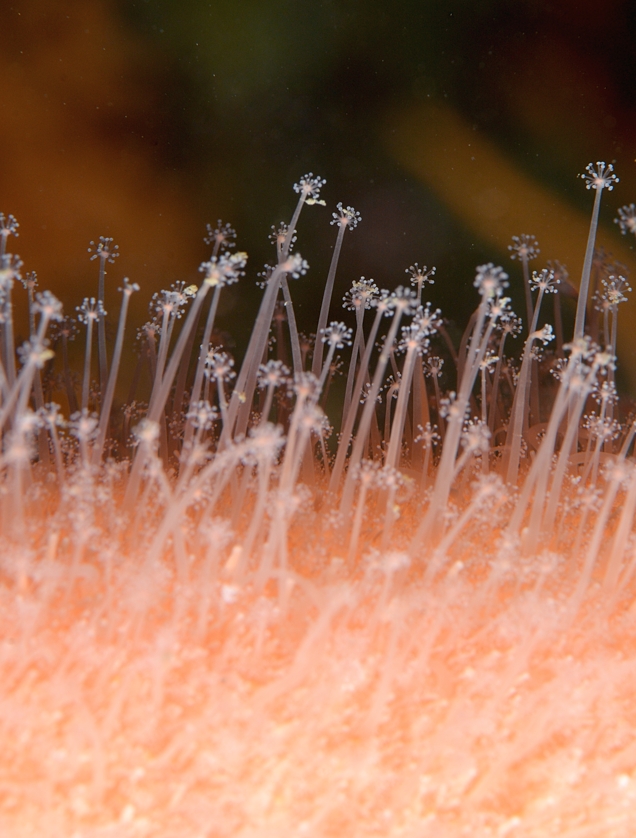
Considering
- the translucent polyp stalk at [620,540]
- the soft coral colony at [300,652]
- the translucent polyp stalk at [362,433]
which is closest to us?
the soft coral colony at [300,652]

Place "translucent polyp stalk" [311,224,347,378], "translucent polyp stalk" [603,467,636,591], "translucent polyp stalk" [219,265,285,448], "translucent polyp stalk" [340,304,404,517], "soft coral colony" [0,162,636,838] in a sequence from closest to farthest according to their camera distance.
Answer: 1. "soft coral colony" [0,162,636,838]
2. "translucent polyp stalk" [603,467,636,591]
3. "translucent polyp stalk" [340,304,404,517]
4. "translucent polyp stalk" [219,265,285,448]
5. "translucent polyp stalk" [311,224,347,378]

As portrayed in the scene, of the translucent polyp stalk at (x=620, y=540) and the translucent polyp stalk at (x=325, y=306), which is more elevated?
the translucent polyp stalk at (x=325, y=306)

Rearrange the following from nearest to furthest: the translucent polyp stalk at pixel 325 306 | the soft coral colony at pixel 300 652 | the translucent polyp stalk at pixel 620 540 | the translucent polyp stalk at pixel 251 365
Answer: the soft coral colony at pixel 300 652 → the translucent polyp stalk at pixel 620 540 → the translucent polyp stalk at pixel 251 365 → the translucent polyp stalk at pixel 325 306

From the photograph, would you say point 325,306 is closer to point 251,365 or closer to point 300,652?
point 251,365

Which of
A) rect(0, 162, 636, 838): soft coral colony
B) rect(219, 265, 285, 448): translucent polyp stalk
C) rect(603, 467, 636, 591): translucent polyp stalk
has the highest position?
rect(219, 265, 285, 448): translucent polyp stalk

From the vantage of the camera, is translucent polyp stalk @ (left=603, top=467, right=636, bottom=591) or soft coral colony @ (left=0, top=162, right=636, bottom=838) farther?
translucent polyp stalk @ (left=603, top=467, right=636, bottom=591)

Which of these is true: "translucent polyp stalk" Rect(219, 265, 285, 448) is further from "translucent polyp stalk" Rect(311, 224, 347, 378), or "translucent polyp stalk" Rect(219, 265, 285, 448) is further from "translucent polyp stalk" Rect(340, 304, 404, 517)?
"translucent polyp stalk" Rect(340, 304, 404, 517)

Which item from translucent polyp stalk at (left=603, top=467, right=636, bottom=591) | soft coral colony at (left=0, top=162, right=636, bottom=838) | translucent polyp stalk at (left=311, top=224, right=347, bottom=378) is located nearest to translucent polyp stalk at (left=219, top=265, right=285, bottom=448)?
soft coral colony at (left=0, top=162, right=636, bottom=838)

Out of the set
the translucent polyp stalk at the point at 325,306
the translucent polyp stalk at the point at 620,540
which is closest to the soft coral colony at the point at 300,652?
the translucent polyp stalk at the point at 620,540

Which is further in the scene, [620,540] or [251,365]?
[251,365]

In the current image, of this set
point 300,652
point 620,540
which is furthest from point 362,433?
point 620,540

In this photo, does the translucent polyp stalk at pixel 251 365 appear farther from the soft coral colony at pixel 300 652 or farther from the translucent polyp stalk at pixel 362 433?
the translucent polyp stalk at pixel 362 433

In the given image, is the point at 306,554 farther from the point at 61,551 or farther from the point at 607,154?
the point at 607,154
